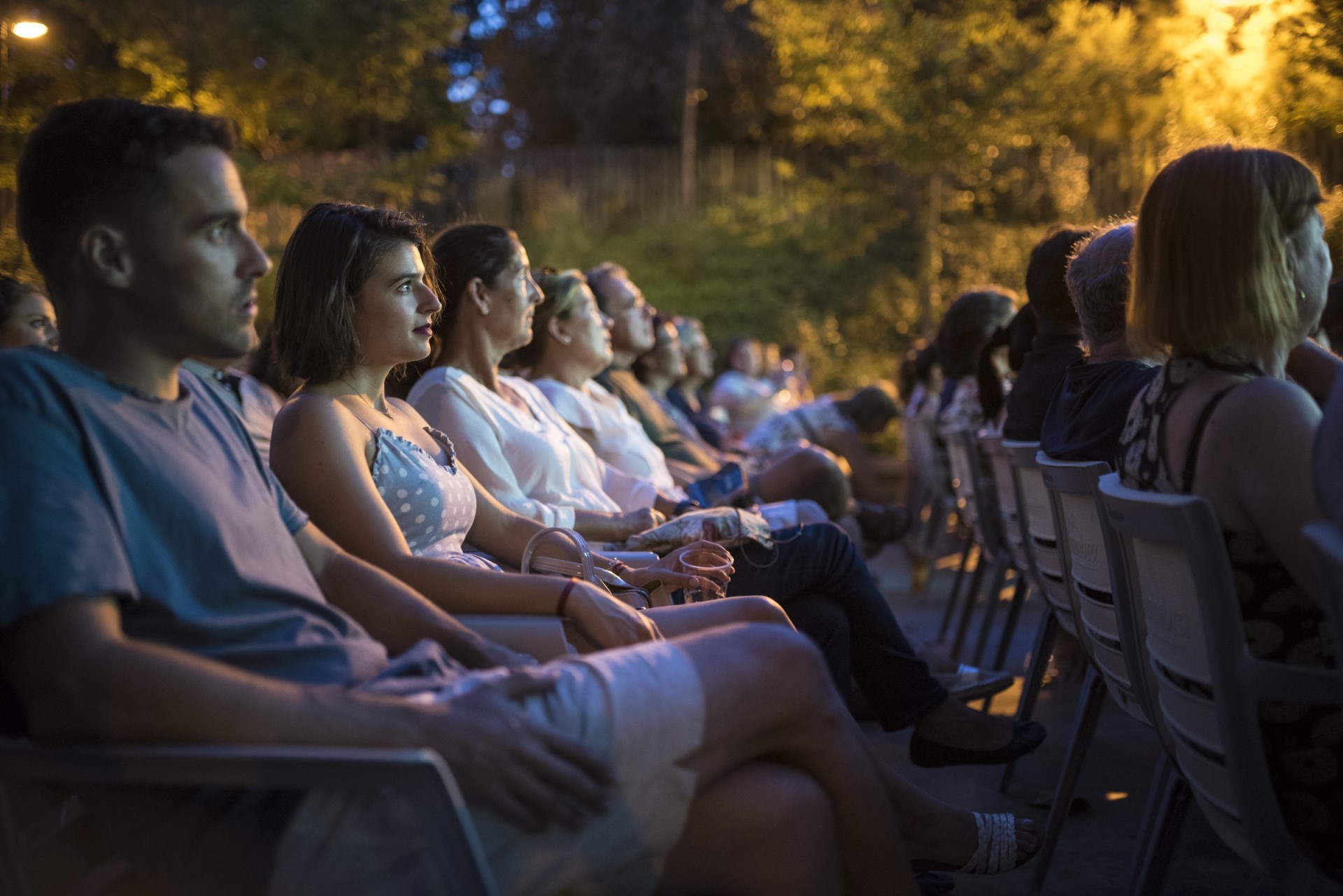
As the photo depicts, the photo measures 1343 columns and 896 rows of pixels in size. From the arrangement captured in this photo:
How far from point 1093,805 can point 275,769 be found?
244 cm

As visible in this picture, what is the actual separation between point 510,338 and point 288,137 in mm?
14229

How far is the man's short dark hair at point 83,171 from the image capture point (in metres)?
1.40

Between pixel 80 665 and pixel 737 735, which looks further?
pixel 737 735

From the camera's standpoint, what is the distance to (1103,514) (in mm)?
1899

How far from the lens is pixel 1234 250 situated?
1625 mm

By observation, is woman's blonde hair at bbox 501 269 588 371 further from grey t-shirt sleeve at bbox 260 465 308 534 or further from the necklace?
grey t-shirt sleeve at bbox 260 465 308 534

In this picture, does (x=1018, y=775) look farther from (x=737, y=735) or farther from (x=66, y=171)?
(x=66, y=171)

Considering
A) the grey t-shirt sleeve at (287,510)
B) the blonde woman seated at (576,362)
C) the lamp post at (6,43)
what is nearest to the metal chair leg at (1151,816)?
the grey t-shirt sleeve at (287,510)

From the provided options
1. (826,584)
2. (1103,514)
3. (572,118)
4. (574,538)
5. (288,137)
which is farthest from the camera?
(572,118)

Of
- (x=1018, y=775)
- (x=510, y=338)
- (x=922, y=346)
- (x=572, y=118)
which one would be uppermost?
(x=572, y=118)

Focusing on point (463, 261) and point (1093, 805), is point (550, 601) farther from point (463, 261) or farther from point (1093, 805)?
point (1093, 805)

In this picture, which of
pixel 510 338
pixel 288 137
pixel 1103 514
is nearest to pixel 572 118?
pixel 288 137

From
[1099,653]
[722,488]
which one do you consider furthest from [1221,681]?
[722,488]

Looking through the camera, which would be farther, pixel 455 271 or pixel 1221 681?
pixel 455 271
